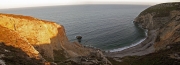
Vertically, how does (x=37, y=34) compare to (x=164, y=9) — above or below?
below

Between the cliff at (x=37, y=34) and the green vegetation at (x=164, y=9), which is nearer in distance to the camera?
the cliff at (x=37, y=34)

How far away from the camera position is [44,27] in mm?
47312

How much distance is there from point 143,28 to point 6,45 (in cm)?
11800

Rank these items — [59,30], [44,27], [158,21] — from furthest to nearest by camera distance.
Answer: [158,21] → [59,30] → [44,27]

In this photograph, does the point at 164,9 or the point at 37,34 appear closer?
the point at 37,34

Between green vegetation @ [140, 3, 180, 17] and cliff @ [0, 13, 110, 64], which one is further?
green vegetation @ [140, 3, 180, 17]

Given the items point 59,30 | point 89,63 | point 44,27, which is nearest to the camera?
point 89,63

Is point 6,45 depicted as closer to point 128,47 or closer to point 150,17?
point 128,47

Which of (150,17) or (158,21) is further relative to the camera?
(150,17)

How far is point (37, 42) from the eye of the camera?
42.7 meters

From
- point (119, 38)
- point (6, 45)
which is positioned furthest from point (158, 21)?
point (6, 45)

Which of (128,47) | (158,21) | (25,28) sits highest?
(25,28)

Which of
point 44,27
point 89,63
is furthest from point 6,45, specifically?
point 44,27

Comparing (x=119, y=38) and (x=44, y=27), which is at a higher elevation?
(x=44, y=27)
